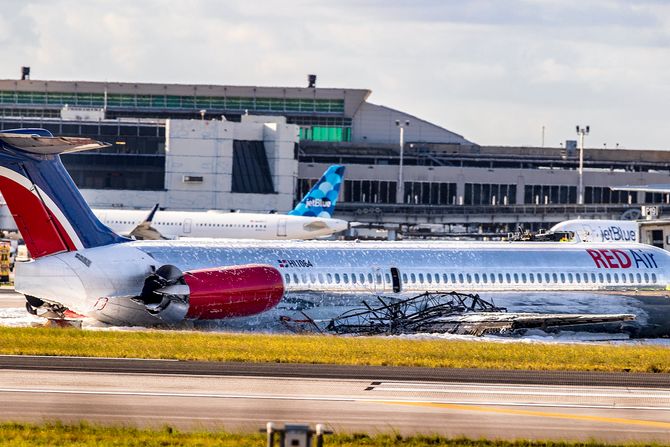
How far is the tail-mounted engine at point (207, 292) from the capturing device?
40688 millimetres

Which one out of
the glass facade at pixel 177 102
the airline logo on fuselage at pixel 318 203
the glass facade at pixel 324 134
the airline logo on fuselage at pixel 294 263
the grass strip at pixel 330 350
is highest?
the glass facade at pixel 177 102

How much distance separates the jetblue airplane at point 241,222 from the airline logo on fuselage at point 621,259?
1680 inches

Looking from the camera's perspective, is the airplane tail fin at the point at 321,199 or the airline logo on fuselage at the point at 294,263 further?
the airplane tail fin at the point at 321,199

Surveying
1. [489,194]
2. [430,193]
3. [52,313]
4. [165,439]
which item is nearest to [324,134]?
[430,193]

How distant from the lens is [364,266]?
1795 inches

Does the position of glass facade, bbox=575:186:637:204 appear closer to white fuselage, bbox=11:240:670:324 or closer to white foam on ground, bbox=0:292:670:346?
white fuselage, bbox=11:240:670:324

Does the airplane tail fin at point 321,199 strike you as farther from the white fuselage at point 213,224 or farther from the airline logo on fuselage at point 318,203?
the white fuselage at point 213,224

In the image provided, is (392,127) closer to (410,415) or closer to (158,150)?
(158,150)

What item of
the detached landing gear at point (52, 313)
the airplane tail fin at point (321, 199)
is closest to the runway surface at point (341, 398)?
the detached landing gear at point (52, 313)

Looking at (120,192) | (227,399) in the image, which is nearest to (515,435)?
(227,399)

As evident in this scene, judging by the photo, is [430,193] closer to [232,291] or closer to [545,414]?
[232,291]

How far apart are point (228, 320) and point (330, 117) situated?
10422cm

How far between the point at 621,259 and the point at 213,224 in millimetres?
44638

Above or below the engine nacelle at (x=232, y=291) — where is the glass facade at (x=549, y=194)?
above
